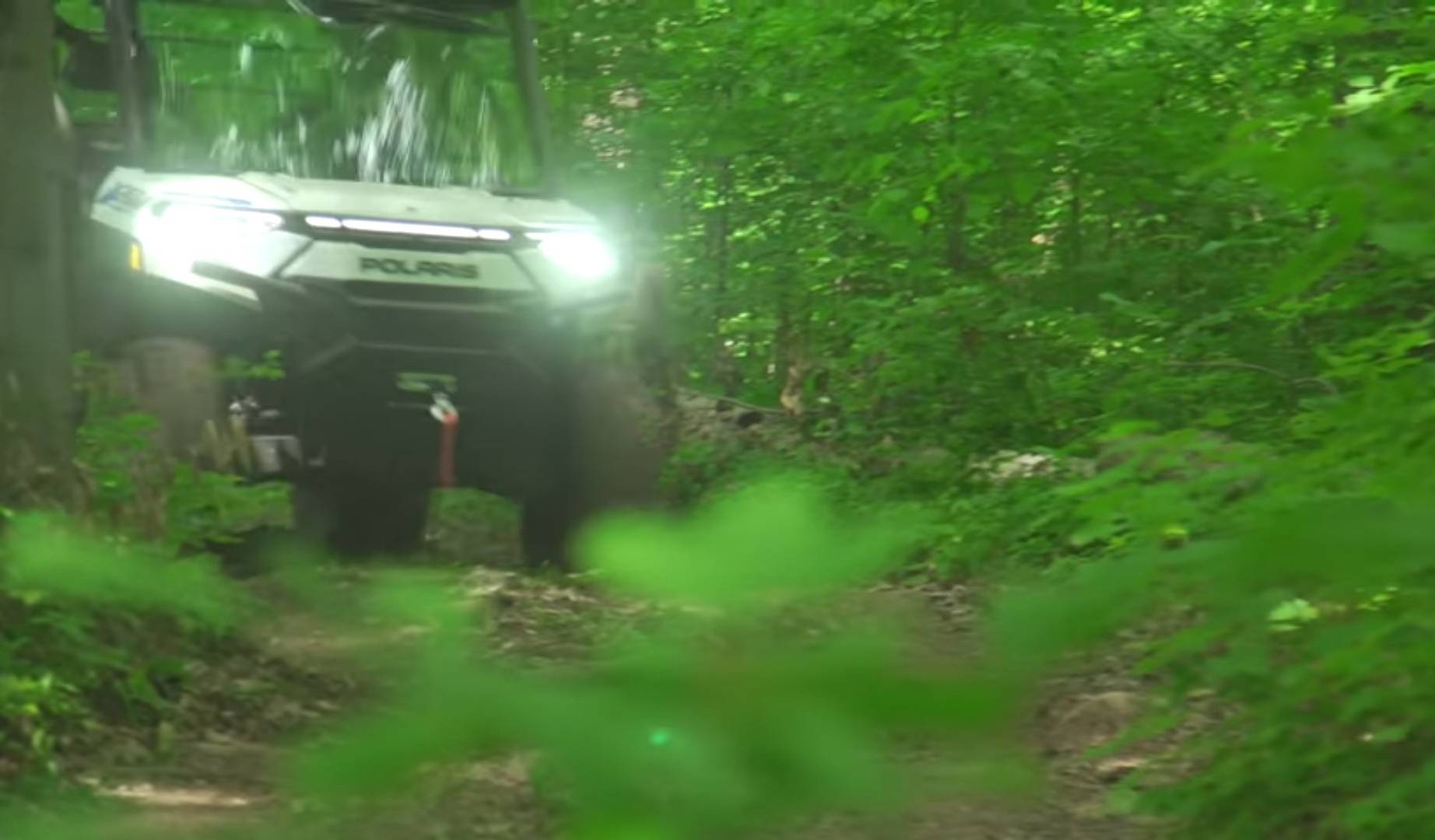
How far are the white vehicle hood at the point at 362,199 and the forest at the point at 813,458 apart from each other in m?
0.05

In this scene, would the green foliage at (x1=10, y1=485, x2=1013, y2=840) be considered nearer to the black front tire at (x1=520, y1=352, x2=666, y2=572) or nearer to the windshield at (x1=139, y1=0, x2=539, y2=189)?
the black front tire at (x1=520, y1=352, x2=666, y2=572)

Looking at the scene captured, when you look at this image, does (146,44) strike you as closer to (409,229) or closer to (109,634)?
(409,229)

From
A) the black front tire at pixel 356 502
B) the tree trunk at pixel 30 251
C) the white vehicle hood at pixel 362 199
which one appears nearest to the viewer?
the tree trunk at pixel 30 251

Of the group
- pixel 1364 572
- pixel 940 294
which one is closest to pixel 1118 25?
pixel 940 294

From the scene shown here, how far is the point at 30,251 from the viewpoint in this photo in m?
5.87

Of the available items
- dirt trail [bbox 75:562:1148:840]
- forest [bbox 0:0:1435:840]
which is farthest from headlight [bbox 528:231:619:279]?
dirt trail [bbox 75:562:1148:840]

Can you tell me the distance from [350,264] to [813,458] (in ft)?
10.4

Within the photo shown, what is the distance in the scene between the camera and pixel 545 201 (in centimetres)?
850

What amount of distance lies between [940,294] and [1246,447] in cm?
632

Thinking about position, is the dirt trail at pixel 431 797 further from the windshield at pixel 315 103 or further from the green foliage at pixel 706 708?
the windshield at pixel 315 103

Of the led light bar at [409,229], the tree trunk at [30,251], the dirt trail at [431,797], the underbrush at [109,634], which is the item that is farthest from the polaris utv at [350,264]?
the dirt trail at [431,797]

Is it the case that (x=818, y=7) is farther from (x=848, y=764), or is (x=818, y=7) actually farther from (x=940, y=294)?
(x=848, y=764)

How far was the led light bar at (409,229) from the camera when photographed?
7.83m

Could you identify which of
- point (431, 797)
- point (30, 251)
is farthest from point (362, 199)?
point (431, 797)
